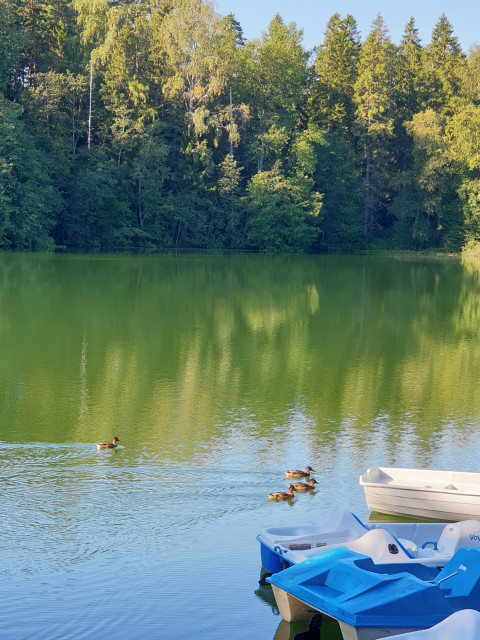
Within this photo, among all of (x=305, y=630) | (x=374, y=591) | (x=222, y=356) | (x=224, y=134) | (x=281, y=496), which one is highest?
(x=224, y=134)

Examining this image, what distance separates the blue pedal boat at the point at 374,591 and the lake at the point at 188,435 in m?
0.76

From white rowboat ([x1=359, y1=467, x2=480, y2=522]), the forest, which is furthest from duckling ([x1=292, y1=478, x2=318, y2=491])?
the forest

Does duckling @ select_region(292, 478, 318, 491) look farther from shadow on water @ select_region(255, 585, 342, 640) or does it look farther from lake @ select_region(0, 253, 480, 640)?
shadow on water @ select_region(255, 585, 342, 640)

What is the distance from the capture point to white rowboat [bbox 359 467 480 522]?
32.6ft

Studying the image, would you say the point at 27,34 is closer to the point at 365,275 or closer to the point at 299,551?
the point at 365,275

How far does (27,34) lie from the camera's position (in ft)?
206

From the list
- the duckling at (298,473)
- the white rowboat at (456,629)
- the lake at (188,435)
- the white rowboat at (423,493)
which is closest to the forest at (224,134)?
the lake at (188,435)

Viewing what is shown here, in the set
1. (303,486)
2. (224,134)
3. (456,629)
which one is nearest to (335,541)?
(456,629)

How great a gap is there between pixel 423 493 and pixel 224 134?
61.8 m

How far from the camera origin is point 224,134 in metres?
69.7

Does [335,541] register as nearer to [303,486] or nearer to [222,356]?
[303,486]

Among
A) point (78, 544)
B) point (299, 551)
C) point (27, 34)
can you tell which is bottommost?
point (78, 544)

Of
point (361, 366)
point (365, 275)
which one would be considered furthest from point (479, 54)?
point (361, 366)

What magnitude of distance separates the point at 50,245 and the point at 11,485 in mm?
51407
